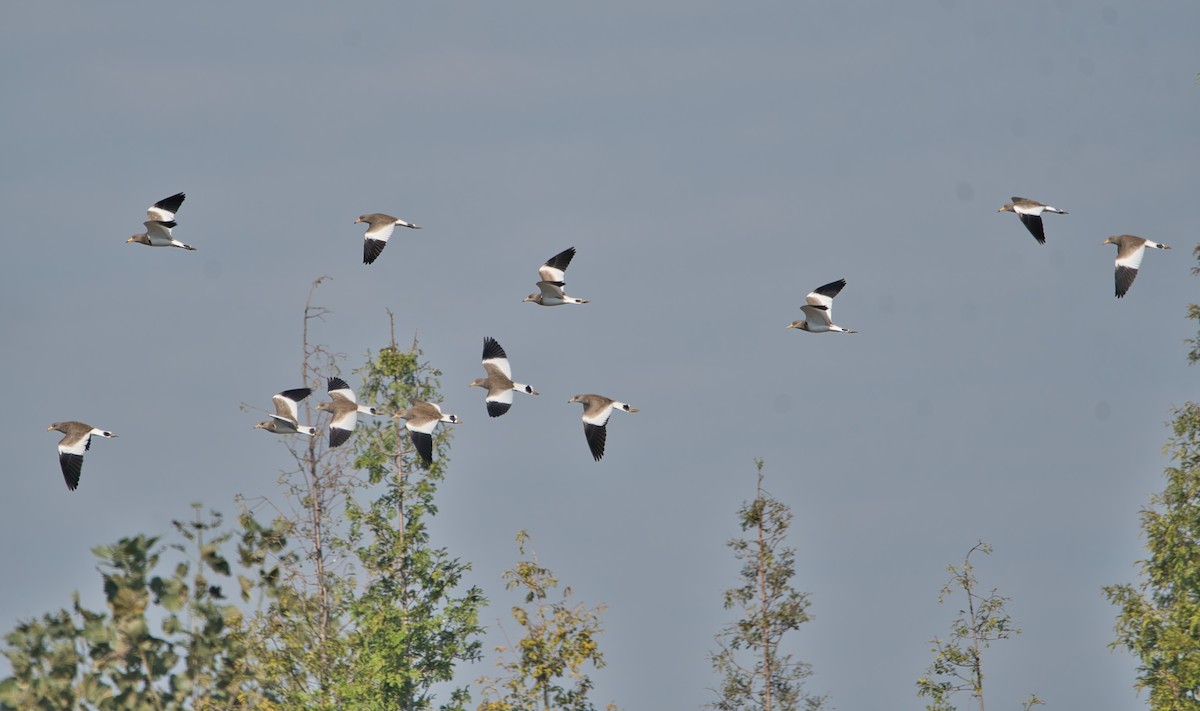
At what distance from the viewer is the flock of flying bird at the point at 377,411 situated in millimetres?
36969

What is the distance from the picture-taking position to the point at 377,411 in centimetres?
4000

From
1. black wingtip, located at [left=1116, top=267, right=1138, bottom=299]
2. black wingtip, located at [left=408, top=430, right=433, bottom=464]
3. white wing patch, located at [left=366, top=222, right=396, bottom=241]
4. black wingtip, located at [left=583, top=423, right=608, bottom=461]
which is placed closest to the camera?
black wingtip, located at [left=583, top=423, right=608, bottom=461]

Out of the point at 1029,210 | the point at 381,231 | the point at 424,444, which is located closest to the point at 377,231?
Answer: the point at 381,231

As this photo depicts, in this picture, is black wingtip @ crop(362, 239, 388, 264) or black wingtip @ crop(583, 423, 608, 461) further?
black wingtip @ crop(362, 239, 388, 264)

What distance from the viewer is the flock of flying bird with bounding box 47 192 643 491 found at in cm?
3697

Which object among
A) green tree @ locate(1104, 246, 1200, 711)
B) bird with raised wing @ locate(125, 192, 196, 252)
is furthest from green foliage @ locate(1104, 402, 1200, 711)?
bird with raised wing @ locate(125, 192, 196, 252)

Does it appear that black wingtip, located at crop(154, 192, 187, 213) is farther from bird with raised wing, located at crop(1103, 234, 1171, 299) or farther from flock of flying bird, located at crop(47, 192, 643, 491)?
bird with raised wing, located at crop(1103, 234, 1171, 299)

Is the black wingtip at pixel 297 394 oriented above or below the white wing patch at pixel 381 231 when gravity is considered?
below

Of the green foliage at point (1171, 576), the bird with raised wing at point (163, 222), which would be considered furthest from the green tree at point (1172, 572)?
the bird with raised wing at point (163, 222)

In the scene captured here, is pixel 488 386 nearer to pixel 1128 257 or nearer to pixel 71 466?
pixel 71 466

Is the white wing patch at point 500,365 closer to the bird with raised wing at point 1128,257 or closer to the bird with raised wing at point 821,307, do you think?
the bird with raised wing at point 821,307

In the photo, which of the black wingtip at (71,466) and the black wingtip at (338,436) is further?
the black wingtip at (71,466)

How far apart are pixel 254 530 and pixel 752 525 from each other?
1486 centimetres

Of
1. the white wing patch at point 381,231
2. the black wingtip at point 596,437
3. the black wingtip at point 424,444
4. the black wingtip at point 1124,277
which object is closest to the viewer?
the black wingtip at point 596,437
